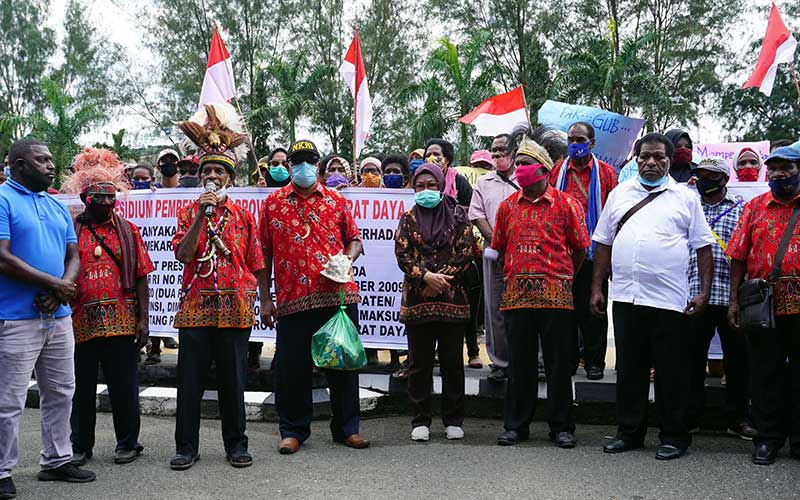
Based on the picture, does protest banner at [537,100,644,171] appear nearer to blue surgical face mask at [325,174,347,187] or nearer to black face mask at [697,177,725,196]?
black face mask at [697,177,725,196]

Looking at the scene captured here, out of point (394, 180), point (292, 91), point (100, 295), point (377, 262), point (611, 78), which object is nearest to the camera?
point (100, 295)

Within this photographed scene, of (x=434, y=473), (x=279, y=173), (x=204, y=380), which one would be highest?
(x=279, y=173)

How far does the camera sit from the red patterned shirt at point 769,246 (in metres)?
5.14

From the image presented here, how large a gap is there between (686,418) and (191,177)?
5.36 m

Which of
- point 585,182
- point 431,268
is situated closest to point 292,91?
point 585,182

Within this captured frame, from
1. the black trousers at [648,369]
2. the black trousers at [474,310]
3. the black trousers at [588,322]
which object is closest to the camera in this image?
the black trousers at [648,369]

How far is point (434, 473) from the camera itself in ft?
16.6

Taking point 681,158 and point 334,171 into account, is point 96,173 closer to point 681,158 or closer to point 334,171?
point 334,171

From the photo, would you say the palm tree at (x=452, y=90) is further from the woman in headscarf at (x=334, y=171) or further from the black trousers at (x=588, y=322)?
the black trousers at (x=588, y=322)

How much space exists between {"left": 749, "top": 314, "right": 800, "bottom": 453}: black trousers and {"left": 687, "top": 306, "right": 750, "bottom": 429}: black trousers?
488mm

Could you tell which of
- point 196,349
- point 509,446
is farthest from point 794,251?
point 196,349

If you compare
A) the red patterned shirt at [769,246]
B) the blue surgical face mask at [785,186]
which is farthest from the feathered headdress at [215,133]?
the blue surgical face mask at [785,186]

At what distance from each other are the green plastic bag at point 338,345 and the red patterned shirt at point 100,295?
4.22 feet

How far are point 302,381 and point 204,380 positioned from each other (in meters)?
0.72
